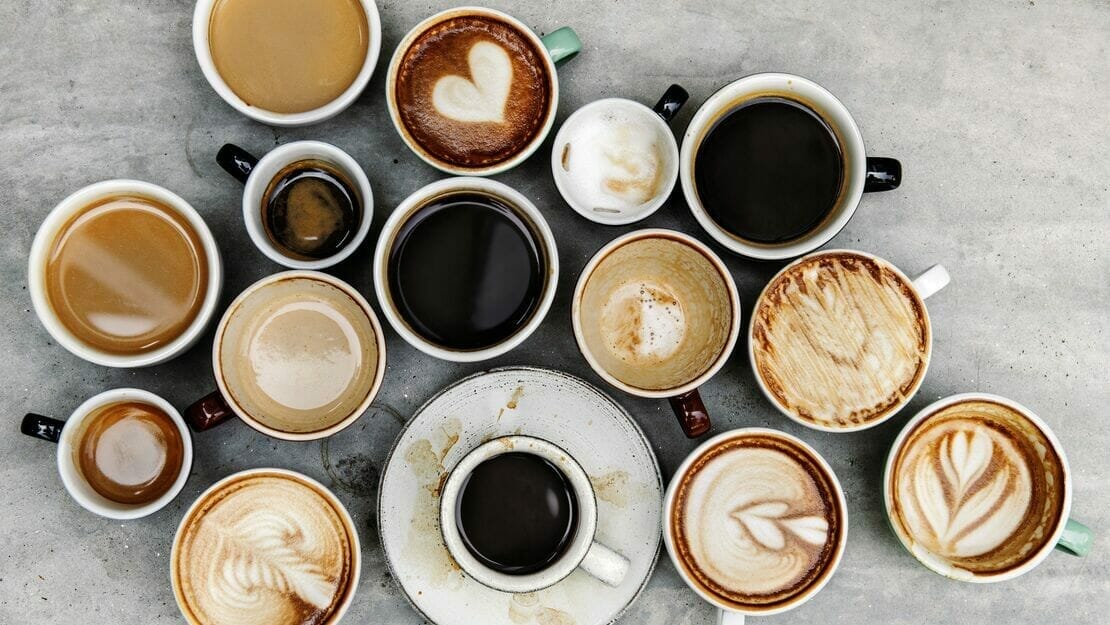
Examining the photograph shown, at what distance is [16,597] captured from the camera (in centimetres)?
150

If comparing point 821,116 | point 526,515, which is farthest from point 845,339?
point 526,515

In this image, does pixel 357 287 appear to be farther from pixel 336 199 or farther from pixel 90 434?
pixel 90 434

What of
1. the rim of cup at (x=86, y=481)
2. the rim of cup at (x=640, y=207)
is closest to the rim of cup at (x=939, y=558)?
the rim of cup at (x=640, y=207)

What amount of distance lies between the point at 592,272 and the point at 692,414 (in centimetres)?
35

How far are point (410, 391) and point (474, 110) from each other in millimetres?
623

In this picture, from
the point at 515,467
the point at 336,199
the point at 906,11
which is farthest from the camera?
the point at 906,11

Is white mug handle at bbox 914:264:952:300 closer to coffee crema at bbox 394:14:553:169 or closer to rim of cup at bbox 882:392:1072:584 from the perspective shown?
rim of cup at bbox 882:392:1072:584

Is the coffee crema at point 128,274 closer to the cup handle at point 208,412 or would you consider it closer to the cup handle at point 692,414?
the cup handle at point 208,412

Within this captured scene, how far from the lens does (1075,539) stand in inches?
57.1

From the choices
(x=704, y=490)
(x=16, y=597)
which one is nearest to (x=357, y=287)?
(x=704, y=490)

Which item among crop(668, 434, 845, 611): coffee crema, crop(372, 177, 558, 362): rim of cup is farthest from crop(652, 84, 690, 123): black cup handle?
crop(668, 434, 845, 611): coffee crema

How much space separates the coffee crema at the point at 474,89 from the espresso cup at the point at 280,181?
0.17 meters

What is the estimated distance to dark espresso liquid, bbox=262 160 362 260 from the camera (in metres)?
1.44

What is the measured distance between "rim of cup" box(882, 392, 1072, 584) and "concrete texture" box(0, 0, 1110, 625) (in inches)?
4.4
